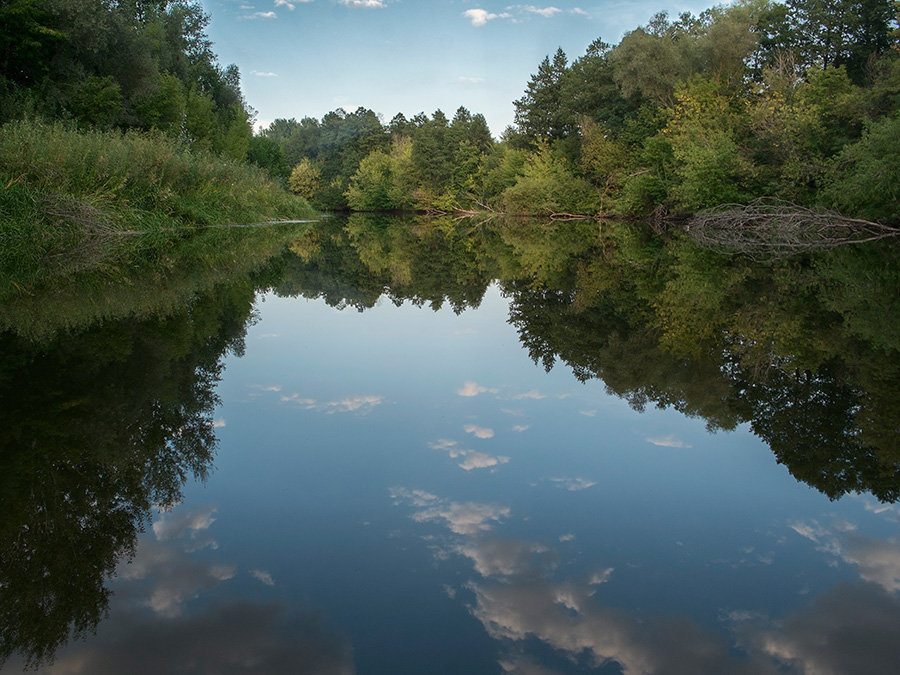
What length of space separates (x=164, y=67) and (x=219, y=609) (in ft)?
131

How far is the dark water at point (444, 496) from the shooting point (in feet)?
6.88

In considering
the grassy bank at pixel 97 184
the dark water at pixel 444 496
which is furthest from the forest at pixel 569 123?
the dark water at pixel 444 496

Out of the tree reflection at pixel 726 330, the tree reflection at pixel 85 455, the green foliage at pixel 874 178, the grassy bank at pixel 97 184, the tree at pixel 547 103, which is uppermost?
the tree at pixel 547 103

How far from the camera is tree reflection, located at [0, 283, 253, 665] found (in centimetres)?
224

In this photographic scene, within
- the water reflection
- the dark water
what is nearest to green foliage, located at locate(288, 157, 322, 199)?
the dark water

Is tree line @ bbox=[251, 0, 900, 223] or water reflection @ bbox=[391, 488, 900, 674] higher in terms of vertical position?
tree line @ bbox=[251, 0, 900, 223]

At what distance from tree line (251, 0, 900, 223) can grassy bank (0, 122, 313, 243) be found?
60.8 ft

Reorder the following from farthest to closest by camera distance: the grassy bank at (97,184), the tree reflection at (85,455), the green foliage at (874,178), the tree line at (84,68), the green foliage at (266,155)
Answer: the green foliage at (266,155), the tree line at (84,68), the green foliage at (874,178), the grassy bank at (97,184), the tree reflection at (85,455)

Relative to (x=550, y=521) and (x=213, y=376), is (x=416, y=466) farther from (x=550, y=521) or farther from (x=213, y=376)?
(x=213, y=376)

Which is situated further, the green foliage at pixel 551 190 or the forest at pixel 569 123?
the green foliage at pixel 551 190

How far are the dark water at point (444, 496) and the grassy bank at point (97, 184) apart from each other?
6.38 metres

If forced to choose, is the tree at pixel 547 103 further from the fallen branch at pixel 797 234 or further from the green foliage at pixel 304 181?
the green foliage at pixel 304 181

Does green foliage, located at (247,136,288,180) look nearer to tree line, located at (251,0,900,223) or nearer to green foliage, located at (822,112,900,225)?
tree line, located at (251,0,900,223)

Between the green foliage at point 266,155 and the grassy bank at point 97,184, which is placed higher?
the green foliage at point 266,155
